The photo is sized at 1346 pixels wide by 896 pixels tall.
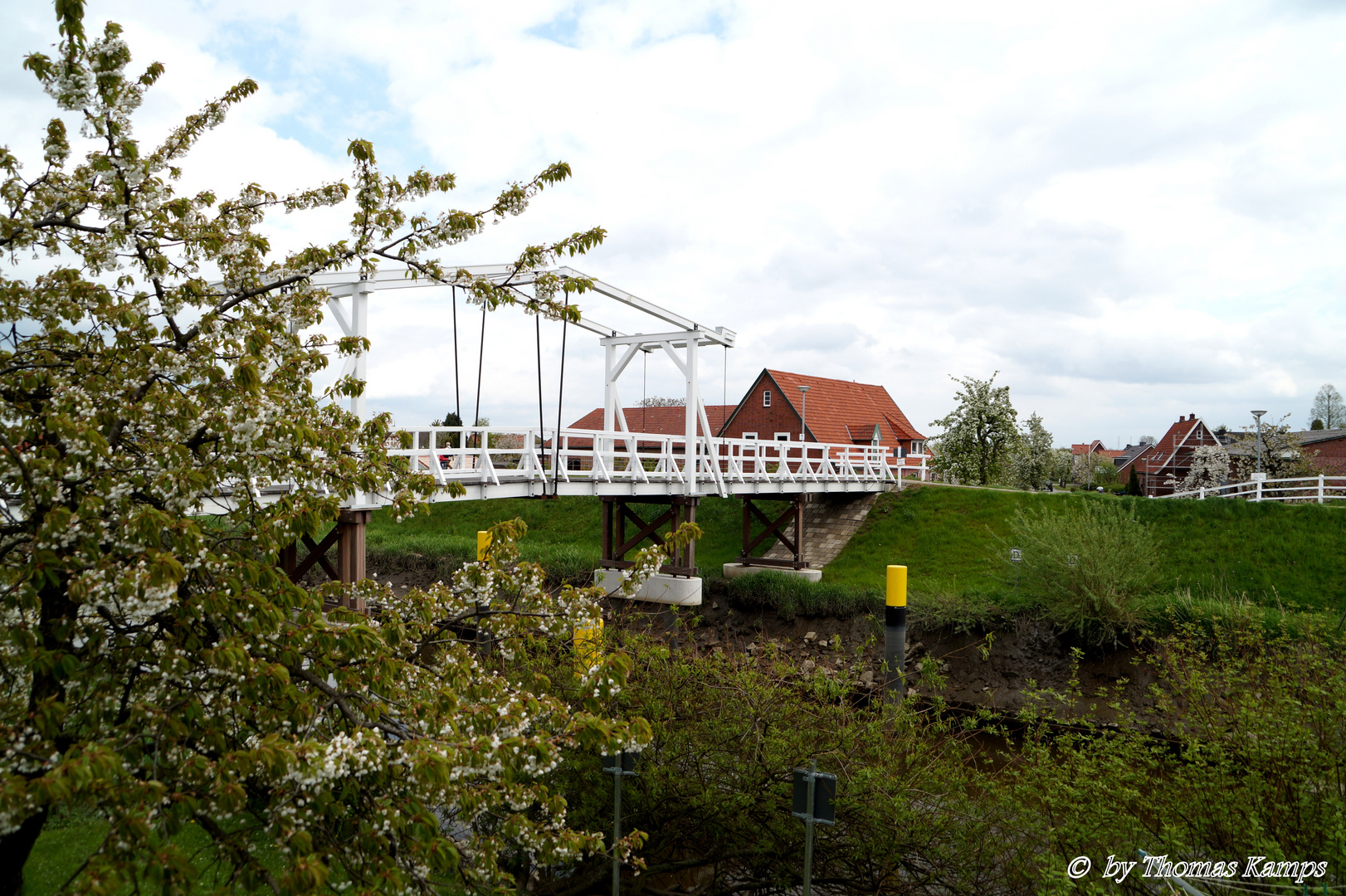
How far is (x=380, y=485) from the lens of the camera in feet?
16.3

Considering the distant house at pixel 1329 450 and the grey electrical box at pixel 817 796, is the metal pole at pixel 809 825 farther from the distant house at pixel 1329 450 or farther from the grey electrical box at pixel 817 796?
the distant house at pixel 1329 450

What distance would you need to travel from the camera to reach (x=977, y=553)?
920 inches

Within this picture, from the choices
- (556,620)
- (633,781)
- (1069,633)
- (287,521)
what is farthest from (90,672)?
(1069,633)

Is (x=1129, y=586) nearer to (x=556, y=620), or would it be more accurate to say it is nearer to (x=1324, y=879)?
(x=1324, y=879)

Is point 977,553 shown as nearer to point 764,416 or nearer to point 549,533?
point 549,533

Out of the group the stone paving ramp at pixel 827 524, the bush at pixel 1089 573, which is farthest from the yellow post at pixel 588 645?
the stone paving ramp at pixel 827 524

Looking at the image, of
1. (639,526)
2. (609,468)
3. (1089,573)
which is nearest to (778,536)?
(639,526)

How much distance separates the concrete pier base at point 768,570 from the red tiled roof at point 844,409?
1732 cm

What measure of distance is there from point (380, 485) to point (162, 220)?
1852 millimetres

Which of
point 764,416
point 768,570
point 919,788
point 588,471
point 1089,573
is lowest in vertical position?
point 768,570

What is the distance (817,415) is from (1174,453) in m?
29.0

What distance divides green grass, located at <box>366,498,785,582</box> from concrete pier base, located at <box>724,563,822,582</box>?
538mm

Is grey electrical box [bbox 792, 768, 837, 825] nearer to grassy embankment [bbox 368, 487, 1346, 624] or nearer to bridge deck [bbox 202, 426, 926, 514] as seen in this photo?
bridge deck [bbox 202, 426, 926, 514]

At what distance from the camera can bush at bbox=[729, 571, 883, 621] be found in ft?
67.2
